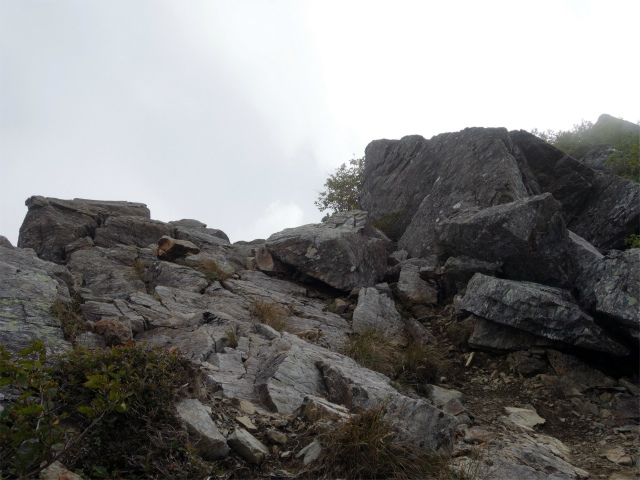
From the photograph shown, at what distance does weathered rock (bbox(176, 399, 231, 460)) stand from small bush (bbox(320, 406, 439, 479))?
1.10 m

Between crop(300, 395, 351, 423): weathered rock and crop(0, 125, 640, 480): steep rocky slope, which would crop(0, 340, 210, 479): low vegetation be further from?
crop(300, 395, 351, 423): weathered rock

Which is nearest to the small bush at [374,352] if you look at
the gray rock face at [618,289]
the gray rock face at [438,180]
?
the gray rock face at [618,289]

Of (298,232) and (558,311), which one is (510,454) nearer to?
(558,311)

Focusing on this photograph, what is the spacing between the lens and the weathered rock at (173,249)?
14211mm

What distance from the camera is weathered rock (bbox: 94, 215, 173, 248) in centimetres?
1532

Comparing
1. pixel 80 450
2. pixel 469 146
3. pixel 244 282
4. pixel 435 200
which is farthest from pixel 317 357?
pixel 469 146

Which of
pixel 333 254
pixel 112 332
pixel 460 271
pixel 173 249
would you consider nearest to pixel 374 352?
pixel 460 271

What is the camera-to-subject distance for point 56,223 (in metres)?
14.7

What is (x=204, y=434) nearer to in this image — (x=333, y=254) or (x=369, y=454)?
(x=369, y=454)

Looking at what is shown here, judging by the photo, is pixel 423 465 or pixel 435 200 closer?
pixel 423 465

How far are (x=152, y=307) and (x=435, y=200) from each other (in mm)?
10818

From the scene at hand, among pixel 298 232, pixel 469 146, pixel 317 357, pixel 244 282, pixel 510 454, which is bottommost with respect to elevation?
pixel 510 454

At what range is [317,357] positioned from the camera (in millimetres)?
7371

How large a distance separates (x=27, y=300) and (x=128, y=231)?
921 centimetres
